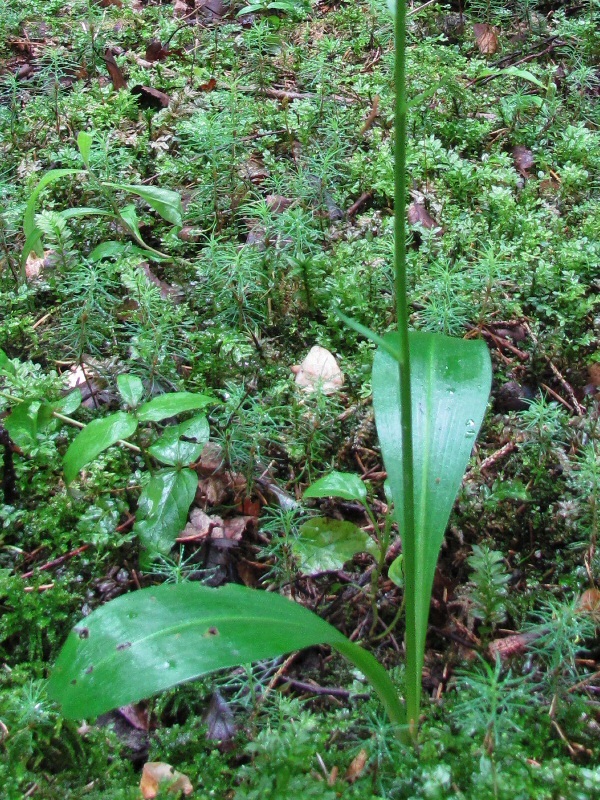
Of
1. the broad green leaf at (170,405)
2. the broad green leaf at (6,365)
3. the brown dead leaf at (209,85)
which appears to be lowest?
the broad green leaf at (6,365)

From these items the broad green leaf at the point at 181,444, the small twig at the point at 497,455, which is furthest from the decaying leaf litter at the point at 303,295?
the broad green leaf at the point at 181,444

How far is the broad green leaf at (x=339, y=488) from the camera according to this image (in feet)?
4.14

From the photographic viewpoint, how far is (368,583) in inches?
54.8

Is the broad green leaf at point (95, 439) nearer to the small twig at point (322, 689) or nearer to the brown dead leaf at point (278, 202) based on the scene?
the small twig at point (322, 689)

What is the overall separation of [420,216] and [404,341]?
1.27m

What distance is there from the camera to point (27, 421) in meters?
1.50

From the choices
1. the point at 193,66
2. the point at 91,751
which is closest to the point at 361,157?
the point at 193,66

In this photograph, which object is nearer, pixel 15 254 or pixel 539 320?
pixel 539 320

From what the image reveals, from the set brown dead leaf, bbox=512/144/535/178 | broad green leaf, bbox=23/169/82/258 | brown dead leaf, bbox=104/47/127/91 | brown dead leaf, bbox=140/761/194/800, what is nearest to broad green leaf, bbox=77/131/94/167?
broad green leaf, bbox=23/169/82/258

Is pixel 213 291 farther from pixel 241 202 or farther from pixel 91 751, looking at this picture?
pixel 91 751

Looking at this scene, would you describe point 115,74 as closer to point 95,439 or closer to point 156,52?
point 156,52

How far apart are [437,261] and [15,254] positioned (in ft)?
4.08

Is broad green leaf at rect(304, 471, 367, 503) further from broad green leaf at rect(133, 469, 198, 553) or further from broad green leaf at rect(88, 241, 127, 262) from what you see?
broad green leaf at rect(88, 241, 127, 262)

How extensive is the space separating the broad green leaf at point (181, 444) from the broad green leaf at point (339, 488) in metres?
0.29
